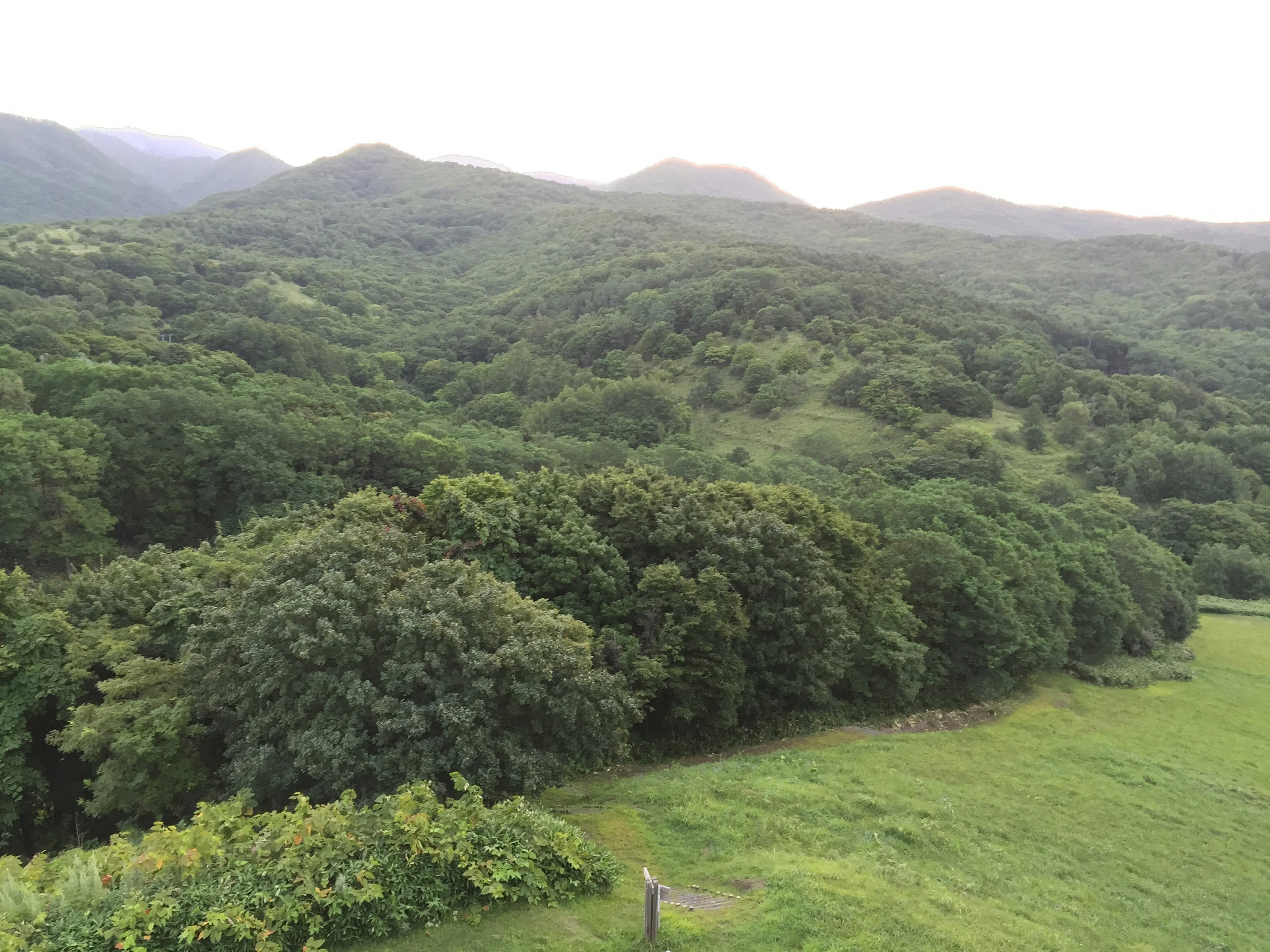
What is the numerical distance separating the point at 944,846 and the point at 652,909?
31.3 ft

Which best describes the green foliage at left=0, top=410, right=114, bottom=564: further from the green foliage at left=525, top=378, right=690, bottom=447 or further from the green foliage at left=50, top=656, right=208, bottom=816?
the green foliage at left=525, top=378, right=690, bottom=447

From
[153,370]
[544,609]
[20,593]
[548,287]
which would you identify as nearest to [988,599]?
[544,609]

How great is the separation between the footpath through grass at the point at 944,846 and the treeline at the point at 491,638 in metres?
2.33

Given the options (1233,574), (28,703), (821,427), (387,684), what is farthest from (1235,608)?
(28,703)

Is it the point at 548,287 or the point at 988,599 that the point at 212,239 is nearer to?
the point at 548,287

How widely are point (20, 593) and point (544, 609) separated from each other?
12.7 m

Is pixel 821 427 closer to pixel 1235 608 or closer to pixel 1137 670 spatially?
A: pixel 1235 608

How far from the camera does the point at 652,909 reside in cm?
906

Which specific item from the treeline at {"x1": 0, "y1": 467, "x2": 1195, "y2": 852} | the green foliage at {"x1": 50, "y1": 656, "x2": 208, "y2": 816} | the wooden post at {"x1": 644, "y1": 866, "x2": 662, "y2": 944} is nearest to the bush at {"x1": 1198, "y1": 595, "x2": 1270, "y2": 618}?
the treeline at {"x1": 0, "y1": 467, "x2": 1195, "y2": 852}

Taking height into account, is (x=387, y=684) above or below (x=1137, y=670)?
above

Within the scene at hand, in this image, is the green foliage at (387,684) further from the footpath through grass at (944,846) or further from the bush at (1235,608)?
the bush at (1235,608)

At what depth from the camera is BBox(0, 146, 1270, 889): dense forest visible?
1435cm

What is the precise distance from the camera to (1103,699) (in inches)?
1204

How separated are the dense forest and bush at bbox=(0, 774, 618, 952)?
2562 millimetres
